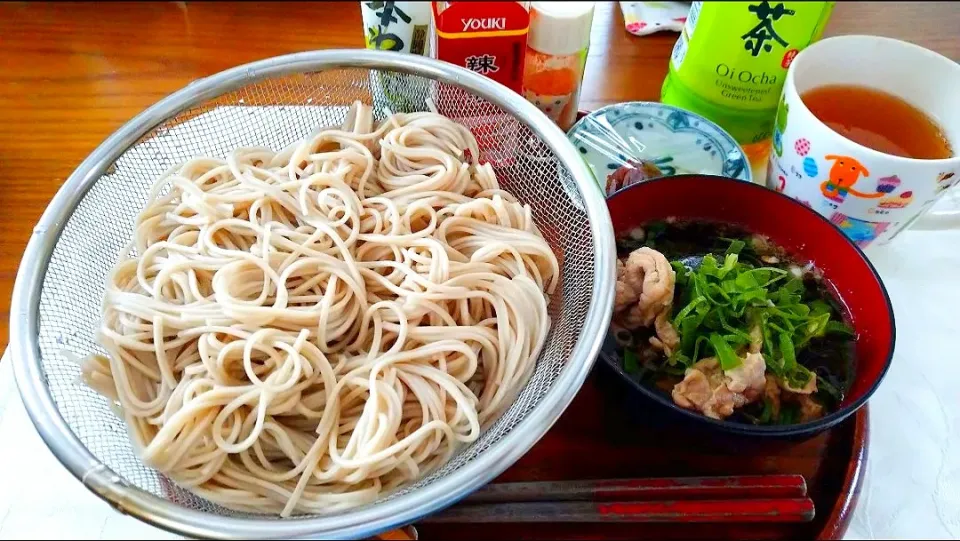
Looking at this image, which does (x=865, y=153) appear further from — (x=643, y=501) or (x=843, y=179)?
(x=643, y=501)

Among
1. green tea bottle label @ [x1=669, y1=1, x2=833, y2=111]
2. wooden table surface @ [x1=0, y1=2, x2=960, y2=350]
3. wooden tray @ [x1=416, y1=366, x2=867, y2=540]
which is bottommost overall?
wooden tray @ [x1=416, y1=366, x2=867, y2=540]

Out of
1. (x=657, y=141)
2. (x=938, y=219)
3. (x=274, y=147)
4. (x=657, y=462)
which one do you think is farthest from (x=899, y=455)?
(x=274, y=147)

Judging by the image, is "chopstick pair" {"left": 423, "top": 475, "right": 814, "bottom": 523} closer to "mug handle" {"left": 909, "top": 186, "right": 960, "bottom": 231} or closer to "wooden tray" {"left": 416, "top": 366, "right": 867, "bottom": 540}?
"wooden tray" {"left": 416, "top": 366, "right": 867, "bottom": 540}

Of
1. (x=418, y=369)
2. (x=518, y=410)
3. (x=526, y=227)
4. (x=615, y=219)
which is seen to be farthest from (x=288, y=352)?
(x=615, y=219)

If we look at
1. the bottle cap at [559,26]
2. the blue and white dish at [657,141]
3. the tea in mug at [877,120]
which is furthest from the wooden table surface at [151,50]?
the tea in mug at [877,120]

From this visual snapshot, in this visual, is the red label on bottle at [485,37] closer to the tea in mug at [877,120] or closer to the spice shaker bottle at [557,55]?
the spice shaker bottle at [557,55]

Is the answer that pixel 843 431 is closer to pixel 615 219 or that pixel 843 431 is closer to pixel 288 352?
pixel 615 219

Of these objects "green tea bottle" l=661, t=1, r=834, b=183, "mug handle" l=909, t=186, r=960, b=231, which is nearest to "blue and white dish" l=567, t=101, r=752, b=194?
"green tea bottle" l=661, t=1, r=834, b=183
